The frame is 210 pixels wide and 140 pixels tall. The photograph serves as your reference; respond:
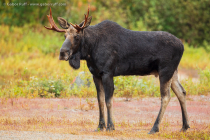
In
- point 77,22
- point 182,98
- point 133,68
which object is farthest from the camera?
point 77,22

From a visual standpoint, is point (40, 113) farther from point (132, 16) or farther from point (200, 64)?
point (132, 16)

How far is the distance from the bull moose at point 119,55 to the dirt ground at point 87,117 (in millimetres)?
561

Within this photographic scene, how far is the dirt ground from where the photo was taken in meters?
7.74

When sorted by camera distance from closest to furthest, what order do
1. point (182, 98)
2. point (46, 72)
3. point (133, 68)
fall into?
point (133, 68), point (182, 98), point (46, 72)

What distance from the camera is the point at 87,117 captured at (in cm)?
988

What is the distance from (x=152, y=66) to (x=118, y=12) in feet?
74.5

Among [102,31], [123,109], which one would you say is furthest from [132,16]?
[102,31]

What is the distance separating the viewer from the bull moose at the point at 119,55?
305 inches

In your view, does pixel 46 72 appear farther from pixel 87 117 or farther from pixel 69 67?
pixel 69 67

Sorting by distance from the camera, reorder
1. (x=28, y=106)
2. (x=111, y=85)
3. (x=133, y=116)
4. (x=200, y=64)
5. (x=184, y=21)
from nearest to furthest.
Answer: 1. (x=111, y=85)
2. (x=133, y=116)
3. (x=28, y=106)
4. (x=200, y=64)
5. (x=184, y=21)

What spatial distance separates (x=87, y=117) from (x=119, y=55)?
9.14 feet

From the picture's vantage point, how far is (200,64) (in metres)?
22.0

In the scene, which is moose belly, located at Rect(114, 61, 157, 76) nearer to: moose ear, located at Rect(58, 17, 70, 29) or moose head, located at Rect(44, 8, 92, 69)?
moose head, located at Rect(44, 8, 92, 69)

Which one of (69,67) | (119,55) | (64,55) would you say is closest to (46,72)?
(69,67)
